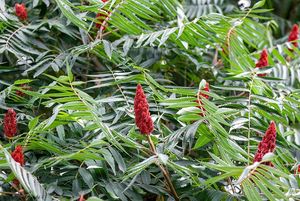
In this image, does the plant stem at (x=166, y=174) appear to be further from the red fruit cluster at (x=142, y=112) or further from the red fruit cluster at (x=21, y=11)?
the red fruit cluster at (x=21, y=11)

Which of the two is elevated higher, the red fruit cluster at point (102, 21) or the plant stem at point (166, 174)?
the red fruit cluster at point (102, 21)

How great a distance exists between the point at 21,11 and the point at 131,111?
82cm

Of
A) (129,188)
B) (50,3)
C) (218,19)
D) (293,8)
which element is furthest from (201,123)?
(293,8)

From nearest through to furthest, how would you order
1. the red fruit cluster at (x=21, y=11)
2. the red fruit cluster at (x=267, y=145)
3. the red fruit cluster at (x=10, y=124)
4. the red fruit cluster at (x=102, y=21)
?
1. the red fruit cluster at (x=267, y=145)
2. the red fruit cluster at (x=10, y=124)
3. the red fruit cluster at (x=102, y=21)
4. the red fruit cluster at (x=21, y=11)

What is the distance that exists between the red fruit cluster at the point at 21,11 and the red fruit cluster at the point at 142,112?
1.01m

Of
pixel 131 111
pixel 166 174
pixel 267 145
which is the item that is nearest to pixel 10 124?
pixel 131 111

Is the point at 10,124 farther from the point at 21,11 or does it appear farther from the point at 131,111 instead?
the point at 21,11

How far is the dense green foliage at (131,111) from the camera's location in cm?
202

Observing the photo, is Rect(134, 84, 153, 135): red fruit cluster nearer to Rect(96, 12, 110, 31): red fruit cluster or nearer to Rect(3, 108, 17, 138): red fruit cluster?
Rect(3, 108, 17, 138): red fruit cluster

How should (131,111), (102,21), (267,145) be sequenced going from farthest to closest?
1. (102,21)
2. (131,111)
3. (267,145)

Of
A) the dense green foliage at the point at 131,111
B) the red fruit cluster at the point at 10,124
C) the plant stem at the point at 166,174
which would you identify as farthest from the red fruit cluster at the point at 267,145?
the red fruit cluster at the point at 10,124

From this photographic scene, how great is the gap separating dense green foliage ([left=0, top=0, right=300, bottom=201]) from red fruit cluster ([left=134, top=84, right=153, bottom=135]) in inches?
2.5

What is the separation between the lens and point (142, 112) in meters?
1.98

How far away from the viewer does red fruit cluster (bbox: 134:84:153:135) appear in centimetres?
197
